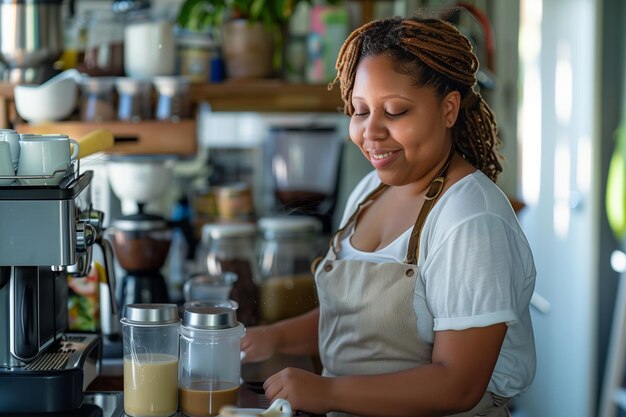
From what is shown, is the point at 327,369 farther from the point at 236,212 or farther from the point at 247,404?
the point at 236,212

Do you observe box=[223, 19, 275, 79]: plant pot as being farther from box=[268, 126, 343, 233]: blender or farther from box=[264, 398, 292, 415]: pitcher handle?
box=[264, 398, 292, 415]: pitcher handle

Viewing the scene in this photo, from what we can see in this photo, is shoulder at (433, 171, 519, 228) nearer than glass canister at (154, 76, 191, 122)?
Yes

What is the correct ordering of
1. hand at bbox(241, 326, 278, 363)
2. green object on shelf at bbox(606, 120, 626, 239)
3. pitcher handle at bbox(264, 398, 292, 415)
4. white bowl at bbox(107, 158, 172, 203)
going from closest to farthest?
pitcher handle at bbox(264, 398, 292, 415), hand at bbox(241, 326, 278, 363), white bowl at bbox(107, 158, 172, 203), green object on shelf at bbox(606, 120, 626, 239)

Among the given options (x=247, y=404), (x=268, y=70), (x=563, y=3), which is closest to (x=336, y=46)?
(x=268, y=70)

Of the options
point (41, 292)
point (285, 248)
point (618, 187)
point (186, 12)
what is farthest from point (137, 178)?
point (618, 187)

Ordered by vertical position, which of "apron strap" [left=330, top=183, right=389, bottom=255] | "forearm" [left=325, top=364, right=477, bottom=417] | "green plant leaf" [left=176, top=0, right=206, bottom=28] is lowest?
"forearm" [left=325, top=364, right=477, bottom=417]

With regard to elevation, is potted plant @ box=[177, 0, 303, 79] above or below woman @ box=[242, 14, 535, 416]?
above

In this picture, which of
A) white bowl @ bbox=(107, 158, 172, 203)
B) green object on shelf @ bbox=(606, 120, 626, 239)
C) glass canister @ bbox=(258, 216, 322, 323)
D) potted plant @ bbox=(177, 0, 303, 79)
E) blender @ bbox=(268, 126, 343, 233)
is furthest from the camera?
blender @ bbox=(268, 126, 343, 233)

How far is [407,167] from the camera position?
4.12 ft

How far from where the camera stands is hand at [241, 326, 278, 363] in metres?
1.44

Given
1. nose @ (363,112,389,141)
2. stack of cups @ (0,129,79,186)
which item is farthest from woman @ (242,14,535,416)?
stack of cups @ (0,129,79,186)

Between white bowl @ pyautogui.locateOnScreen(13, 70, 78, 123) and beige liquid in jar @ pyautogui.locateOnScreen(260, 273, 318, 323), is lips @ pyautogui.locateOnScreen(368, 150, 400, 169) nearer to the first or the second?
beige liquid in jar @ pyautogui.locateOnScreen(260, 273, 318, 323)

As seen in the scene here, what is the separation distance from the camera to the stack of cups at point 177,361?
116 cm

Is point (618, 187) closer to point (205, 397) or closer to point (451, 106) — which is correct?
point (451, 106)
